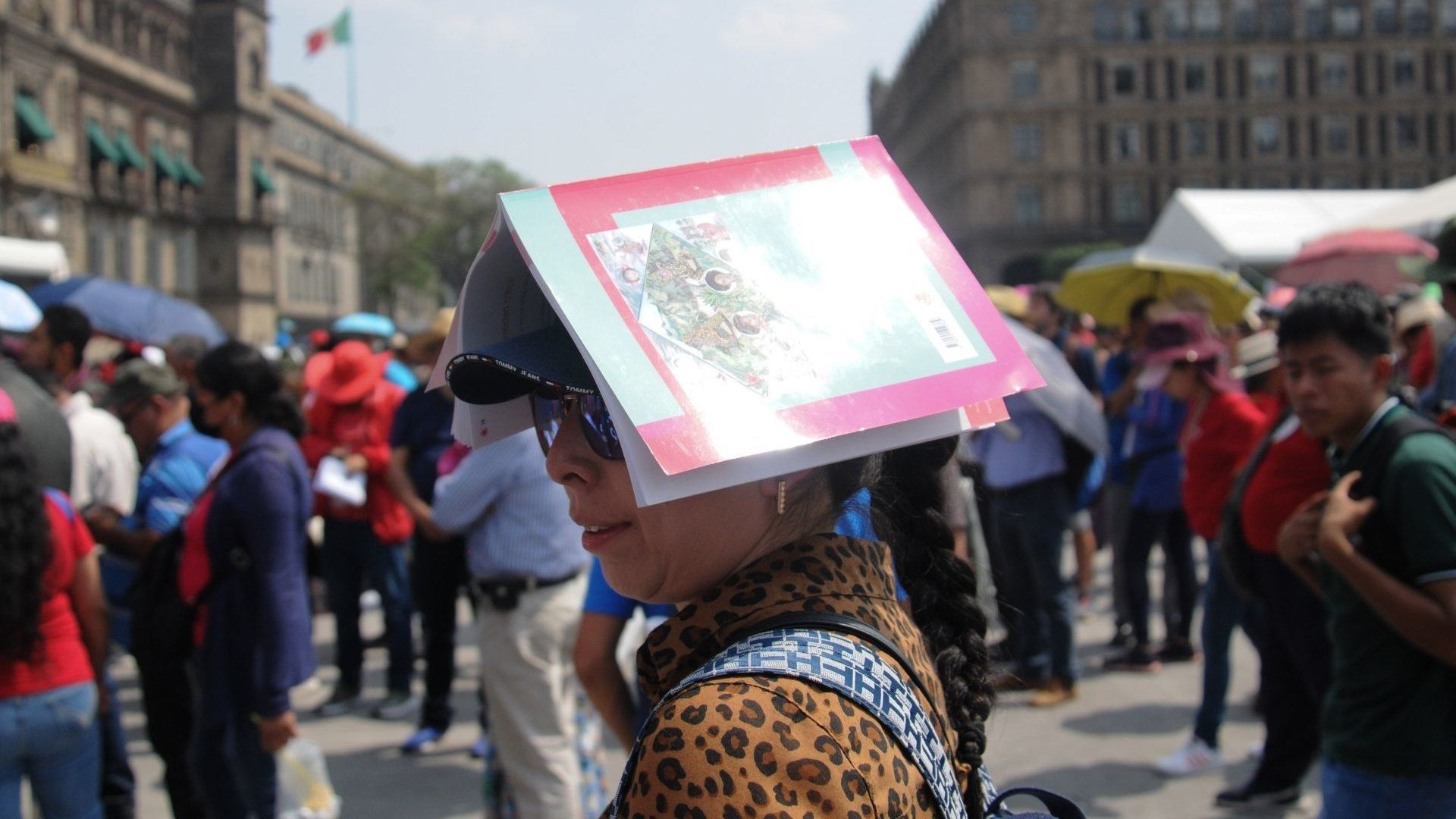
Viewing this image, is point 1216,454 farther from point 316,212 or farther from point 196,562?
point 316,212

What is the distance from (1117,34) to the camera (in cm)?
7050

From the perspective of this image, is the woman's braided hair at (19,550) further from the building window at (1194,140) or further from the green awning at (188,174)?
the building window at (1194,140)

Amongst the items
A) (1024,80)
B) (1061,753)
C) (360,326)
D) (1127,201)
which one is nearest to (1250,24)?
(1127,201)

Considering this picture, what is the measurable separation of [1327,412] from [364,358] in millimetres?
5162

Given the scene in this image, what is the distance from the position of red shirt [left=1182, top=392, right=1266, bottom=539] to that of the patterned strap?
4560mm

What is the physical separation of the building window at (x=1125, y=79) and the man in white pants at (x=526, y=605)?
2840 inches

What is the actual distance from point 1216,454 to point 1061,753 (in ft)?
4.99

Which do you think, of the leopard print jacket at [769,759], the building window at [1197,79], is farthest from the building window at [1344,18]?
the leopard print jacket at [769,759]

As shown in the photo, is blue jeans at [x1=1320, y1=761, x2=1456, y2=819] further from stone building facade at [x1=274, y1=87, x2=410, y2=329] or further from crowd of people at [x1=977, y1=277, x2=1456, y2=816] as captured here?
stone building facade at [x1=274, y1=87, x2=410, y2=329]

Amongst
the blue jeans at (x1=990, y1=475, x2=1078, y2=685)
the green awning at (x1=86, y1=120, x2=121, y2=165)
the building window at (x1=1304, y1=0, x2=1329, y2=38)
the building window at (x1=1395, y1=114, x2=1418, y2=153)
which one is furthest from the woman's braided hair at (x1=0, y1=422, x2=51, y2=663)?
the building window at (x1=1304, y1=0, x2=1329, y2=38)

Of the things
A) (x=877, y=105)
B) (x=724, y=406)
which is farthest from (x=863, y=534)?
(x=877, y=105)

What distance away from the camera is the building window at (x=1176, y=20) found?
70.3 m

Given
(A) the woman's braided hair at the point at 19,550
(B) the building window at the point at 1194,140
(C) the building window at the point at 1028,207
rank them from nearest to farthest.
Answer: (A) the woman's braided hair at the point at 19,550
(C) the building window at the point at 1028,207
(B) the building window at the point at 1194,140

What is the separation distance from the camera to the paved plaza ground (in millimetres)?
4969
